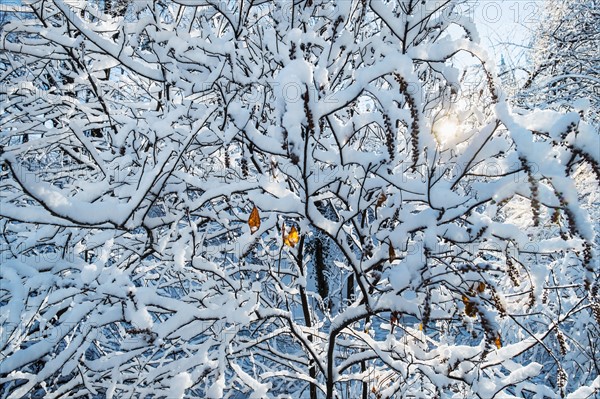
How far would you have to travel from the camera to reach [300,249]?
3490 millimetres

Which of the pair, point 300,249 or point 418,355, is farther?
point 300,249

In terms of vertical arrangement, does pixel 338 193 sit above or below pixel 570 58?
below

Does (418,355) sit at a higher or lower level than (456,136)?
lower

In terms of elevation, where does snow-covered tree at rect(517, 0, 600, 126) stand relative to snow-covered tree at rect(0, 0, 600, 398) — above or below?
above

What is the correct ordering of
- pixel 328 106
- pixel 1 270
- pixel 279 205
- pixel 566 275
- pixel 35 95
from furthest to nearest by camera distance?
pixel 566 275
pixel 35 95
pixel 279 205
pixel 1 270
pixel 328 106

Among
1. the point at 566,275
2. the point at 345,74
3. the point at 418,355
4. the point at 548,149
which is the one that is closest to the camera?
the point at 548,149

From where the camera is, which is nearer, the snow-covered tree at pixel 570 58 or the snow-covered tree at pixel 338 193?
the snow-covered tree at pixel 338 193

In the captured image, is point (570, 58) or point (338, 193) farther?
point (570, 58)

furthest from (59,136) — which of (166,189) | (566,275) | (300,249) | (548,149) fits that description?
(566,275)

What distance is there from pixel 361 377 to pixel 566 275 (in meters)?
3.21

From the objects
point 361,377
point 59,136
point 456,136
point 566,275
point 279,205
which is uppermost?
point 59,136

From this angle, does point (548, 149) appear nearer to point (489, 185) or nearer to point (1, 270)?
point (489, 185)

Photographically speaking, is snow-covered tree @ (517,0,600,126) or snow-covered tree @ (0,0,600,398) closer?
snow-covered tree @ (0,0,600,398)

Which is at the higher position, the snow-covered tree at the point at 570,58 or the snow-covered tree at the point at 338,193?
the snow-covered tree at the point at 570,58
